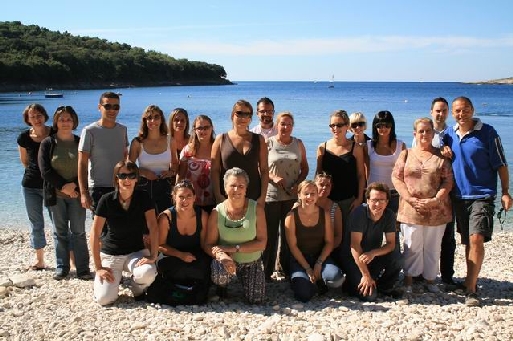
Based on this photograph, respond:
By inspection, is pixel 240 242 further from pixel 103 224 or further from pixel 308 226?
pixel 103 224

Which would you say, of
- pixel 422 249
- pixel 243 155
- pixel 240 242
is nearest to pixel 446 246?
pixel 422 249

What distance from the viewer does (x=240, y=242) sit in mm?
5766

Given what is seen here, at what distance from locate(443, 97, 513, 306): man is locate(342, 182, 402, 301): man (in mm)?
755

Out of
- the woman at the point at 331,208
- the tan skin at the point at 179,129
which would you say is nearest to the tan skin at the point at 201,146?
the tan skin at the point at 179,129

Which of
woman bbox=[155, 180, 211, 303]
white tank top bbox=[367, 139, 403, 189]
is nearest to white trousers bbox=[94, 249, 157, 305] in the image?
woman bbox=[155, 180, 211, 303]

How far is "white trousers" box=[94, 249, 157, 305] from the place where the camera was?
18.3 feet

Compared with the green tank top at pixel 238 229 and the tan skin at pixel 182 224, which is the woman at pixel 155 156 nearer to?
the tan skin at pixel 182 224

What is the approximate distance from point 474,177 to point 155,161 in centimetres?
353

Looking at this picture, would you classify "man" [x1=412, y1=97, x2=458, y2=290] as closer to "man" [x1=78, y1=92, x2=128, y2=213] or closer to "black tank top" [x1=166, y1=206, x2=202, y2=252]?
"black tank top" [x1=166, y1=206, x2=202, y2=252]

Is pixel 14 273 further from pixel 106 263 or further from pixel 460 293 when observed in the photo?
pixel 460 293

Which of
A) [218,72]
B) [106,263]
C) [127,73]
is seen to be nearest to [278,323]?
[106,263]

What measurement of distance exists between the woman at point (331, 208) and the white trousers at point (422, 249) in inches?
29.1

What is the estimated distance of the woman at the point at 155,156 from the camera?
622 cm

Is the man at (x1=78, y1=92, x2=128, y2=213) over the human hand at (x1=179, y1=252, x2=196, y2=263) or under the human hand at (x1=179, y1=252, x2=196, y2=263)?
over
